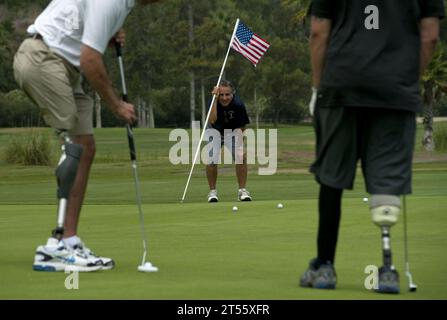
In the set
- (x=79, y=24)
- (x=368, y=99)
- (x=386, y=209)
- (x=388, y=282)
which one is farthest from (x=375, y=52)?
(x=79, y=24)

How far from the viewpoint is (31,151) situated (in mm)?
40062

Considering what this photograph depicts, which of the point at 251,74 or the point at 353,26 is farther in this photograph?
the point at 251,74

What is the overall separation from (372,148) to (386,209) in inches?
15.9

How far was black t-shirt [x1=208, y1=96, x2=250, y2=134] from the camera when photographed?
21.2 m

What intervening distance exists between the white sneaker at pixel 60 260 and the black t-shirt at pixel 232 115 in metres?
12.8

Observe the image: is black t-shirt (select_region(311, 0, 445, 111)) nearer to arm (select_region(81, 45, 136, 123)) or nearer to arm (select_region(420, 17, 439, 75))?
arm (select_region(420, 17, 439, 75))

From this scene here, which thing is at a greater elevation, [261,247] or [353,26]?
[353,26]

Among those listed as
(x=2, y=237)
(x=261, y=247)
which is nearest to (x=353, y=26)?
(x=261, y=247)

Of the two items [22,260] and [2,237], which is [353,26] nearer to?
[22,260]

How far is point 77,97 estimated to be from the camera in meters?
8.90

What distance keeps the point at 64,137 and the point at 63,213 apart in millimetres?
565

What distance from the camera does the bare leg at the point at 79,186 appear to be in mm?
8672

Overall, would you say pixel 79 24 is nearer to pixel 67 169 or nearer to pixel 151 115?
pixel 67 169

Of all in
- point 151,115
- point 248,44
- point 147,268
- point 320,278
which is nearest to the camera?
point 320,278
